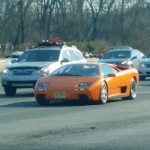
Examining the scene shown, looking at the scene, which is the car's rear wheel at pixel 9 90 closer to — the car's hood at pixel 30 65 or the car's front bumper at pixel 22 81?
the car's front bumper at pixel 22 81

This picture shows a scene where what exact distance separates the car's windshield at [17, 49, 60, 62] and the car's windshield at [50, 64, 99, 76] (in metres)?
3.89

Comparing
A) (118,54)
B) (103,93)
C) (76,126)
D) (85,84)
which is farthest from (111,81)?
(118,54)

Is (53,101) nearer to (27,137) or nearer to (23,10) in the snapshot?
(27,137)

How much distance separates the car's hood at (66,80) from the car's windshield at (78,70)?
0.39 meters

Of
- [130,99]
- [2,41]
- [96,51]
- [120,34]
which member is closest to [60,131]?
[130,99]

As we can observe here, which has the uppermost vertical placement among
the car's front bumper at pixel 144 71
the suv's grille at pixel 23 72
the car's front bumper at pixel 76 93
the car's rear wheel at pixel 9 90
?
the suv's grille at pixel 23 72

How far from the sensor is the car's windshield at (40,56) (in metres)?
19.5

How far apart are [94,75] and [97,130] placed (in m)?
5.27

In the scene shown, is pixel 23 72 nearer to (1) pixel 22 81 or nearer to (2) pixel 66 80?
(1) pixel 22 81

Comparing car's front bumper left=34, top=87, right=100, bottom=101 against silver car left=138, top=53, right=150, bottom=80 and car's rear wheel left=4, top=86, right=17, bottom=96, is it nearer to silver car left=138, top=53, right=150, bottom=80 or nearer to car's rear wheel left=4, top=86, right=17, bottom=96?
car's rear wheel left=4, top=86, right=17, bottom=96

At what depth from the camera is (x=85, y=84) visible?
14.2m

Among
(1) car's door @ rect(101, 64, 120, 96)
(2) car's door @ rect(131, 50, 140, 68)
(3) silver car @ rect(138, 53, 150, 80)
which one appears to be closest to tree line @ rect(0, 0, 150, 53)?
(2) car's door @ rect(131, 50, 140, 68)

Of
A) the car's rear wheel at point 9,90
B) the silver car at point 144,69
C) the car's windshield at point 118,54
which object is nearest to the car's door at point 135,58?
the car's windshield at point 118,54

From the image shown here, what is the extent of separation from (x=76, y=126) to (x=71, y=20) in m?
71.6
